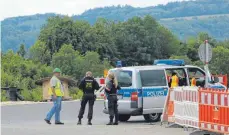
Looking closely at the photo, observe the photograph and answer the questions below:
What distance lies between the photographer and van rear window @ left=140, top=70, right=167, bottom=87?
21266 millimetres

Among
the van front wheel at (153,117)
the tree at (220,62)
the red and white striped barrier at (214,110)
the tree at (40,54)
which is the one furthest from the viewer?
the tree at (220,62)

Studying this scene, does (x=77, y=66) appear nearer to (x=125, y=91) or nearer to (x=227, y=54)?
(x=227, y=54)

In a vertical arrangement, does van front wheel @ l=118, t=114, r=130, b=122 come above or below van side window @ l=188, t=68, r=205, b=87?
below

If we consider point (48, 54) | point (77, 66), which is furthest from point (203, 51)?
point (48, 54)

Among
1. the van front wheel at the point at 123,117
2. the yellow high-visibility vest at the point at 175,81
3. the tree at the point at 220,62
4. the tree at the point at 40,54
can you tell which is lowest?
the tree at the point at 220,62

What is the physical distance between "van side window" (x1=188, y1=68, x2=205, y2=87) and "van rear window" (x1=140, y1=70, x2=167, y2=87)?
1207 millimetres

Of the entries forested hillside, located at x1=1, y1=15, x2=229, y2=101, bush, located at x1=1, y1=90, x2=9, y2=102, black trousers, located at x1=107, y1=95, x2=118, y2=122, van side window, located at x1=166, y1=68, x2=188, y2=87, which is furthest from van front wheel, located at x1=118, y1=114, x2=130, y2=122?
forested hillside, located at x1=1, y1=15, x2=229, y2=101

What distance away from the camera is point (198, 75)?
2248 centimetres

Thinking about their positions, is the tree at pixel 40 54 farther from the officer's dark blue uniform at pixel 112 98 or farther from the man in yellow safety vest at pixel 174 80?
the officer's dark blue uniform at pixel 112 98

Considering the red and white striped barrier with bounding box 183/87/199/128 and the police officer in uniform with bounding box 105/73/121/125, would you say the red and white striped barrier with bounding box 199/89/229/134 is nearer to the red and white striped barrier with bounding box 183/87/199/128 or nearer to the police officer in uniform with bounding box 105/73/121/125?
the red and white striped barrier with bounding box 183/87/199/128

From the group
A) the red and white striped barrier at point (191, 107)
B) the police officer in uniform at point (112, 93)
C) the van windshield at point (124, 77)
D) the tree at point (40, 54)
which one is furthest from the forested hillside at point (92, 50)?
the red and white striped barrier at point (191, 107)

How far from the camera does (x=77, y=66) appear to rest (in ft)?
262

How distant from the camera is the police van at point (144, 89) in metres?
21.0

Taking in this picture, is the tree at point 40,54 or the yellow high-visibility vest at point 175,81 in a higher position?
the yellow high-visibility vest at point 175,81
